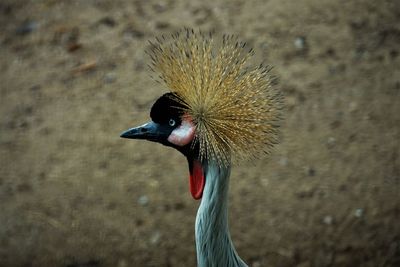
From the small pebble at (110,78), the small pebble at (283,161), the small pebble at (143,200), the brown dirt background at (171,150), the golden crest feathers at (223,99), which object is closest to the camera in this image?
the golden crest feathers at (223,99)

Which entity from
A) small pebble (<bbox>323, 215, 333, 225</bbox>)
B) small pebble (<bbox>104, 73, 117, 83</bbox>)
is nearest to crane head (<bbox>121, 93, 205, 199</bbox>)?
small pebble (<bbox>323, 215, 333, 225</bbox>)

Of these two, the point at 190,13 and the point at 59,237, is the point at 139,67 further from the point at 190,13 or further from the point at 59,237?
the point at 59,237

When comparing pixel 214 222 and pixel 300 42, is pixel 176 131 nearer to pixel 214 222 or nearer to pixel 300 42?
pixel 214 222

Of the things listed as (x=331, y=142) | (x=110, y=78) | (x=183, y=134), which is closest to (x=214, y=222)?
(x=183, y=134)

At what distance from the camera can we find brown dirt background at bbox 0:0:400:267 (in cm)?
257

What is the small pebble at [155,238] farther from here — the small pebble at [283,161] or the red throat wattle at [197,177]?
the red throat wattle at [197,177]

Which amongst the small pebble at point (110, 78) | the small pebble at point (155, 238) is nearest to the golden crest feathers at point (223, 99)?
the small pebble at point (155, 238)

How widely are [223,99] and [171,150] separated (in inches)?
48.9

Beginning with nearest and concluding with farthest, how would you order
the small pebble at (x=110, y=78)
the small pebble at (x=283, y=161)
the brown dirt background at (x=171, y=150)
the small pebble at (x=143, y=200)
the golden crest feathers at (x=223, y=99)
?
the golden crest feathers at (x=223, y=99) < the brown dirt background at (x=171, y=150) < the small pebble at (x=143, y=200) < the small pebble at (x=283, y=161) < the small pebble at (x=110, y=78)

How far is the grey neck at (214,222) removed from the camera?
163 cm

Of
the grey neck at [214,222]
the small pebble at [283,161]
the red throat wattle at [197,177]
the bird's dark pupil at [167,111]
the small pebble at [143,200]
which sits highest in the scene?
the bird's dark pupil at [167,111]

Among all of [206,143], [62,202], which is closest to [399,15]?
[62,202]

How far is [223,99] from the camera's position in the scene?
1.62 m

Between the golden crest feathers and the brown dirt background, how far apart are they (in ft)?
3.25
